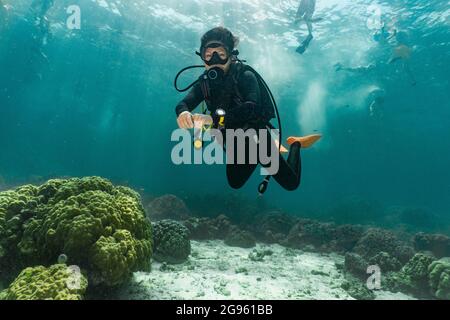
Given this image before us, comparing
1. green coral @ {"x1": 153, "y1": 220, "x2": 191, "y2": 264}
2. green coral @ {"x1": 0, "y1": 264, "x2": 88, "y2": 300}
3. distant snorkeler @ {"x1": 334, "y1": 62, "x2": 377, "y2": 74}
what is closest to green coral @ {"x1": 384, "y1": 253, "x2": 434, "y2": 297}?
green coral @ {"x1": 153, "y1": 220, "x2": 191, "y2": 264}

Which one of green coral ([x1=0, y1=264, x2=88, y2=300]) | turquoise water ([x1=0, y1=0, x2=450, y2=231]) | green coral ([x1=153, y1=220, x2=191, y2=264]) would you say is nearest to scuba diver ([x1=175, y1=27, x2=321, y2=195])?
green coral ([x1=0, y1=264, x2=88, y2=300])

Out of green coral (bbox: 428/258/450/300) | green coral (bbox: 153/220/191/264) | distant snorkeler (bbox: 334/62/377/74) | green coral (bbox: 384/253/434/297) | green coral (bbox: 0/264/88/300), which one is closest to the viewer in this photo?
green coral (bbox: 0/264/88/300)

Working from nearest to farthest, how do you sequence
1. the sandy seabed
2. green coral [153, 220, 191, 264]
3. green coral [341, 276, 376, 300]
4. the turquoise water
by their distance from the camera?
the sandy seabed → green coral [341, 276, 376, 300] → green coral [153, 220, 191, 264] → the turquoise water

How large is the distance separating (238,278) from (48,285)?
13.3ft

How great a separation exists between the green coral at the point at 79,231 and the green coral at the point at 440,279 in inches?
280

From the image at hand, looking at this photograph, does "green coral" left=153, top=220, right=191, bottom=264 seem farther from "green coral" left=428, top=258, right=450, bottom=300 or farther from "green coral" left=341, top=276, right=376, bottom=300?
"green coral" left=428, top=258, right=450, bottom=300

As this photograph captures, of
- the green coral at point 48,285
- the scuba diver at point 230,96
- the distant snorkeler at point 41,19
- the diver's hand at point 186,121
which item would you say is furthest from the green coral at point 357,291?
the distant snorkeler at point 41,19

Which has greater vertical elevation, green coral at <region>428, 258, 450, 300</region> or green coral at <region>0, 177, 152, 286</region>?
green coral at <region>0, 177, 152, 286</region>

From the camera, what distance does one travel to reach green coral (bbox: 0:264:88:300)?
13.3ft

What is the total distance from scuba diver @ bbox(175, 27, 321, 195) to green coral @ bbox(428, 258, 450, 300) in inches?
229

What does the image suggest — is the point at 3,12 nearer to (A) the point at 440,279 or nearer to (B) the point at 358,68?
(B) the point at 358,68

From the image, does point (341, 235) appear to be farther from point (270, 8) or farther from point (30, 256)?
point (270, 8)

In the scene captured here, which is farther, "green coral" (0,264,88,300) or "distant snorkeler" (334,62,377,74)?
"distant snorkeler" (334,62,377,74)

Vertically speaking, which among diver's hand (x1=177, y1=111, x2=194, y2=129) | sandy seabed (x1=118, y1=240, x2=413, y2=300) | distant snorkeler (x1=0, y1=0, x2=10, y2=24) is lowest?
sandy seabed (x1=118, y1=240, x2=413, y2=300)
